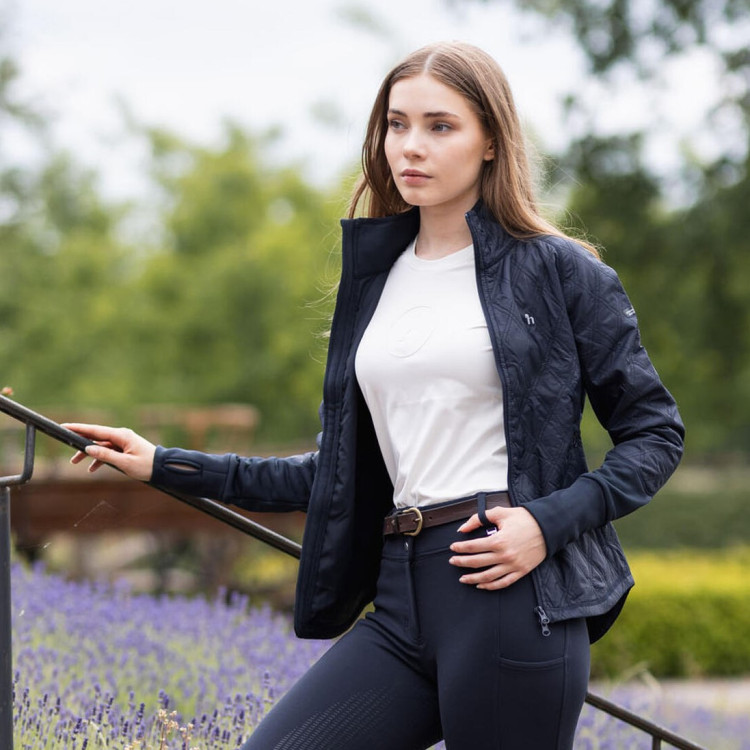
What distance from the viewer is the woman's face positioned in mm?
2332

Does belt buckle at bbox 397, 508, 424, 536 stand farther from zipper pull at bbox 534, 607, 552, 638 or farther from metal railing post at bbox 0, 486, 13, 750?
metal railing post at bbox 0, 486, 13, 750

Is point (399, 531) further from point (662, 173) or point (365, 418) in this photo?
point (662, 173)

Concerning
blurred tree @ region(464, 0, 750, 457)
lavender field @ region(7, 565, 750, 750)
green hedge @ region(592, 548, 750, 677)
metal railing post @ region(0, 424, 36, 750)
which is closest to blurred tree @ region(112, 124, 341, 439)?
blurred tree @ region(464, 0, 750, 457)

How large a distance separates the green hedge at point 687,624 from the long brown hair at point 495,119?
8.97m

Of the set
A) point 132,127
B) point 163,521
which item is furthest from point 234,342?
point 163,521

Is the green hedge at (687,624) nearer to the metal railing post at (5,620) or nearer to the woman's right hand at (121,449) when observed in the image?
the woman's right hand at (121,449)

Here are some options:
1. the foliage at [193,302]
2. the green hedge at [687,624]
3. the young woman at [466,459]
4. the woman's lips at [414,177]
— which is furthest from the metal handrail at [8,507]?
the foliage at [193,302]

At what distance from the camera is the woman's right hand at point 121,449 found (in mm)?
2514

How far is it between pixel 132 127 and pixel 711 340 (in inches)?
475

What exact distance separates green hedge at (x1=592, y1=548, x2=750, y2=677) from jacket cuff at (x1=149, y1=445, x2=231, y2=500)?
348 inches

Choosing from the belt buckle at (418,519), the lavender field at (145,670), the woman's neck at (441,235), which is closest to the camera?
the belt buckle at (418,519)

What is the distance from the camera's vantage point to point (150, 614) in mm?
4383

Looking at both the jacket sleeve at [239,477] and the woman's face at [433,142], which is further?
the jacket sleeve at [239,477]

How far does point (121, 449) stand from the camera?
2.60 metres
